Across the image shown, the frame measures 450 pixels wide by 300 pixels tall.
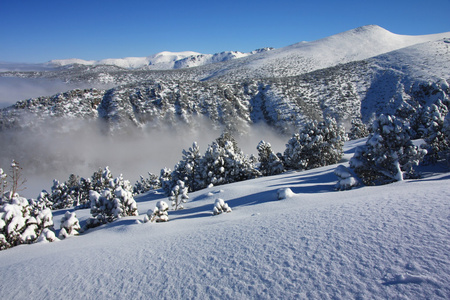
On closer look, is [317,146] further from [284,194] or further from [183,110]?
[183,110]

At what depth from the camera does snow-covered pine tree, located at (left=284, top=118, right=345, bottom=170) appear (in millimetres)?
27547

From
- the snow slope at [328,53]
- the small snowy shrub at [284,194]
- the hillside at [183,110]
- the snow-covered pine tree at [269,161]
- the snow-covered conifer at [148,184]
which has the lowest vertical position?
the snow-covered conifer at [148,184]

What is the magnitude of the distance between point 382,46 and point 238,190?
166489 millimetres

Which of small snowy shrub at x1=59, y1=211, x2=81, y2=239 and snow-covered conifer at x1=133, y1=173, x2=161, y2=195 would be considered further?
snow-covered conifer at x1=133, y1=173, x2=161, y2=195

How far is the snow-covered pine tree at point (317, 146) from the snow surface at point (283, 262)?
76.4 feet

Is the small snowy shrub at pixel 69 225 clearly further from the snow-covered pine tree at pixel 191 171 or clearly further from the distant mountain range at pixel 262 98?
the distant mountain range at pixel 262 98

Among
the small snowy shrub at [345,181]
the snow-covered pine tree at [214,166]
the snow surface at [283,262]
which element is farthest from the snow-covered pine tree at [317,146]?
the snow surface at [283,262]

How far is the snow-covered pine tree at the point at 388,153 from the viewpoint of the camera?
43.5 ft

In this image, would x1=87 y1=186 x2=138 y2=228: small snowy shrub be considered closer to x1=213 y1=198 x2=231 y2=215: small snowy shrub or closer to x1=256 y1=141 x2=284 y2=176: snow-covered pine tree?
x1=213 y1=198 x2=231 y2=215: small snowy shrub

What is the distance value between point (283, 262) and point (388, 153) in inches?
524

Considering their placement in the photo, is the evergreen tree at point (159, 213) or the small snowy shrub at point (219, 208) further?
the evergreen tree at point (159, 213)

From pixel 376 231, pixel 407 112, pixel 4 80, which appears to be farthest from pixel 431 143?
pixel 4 80

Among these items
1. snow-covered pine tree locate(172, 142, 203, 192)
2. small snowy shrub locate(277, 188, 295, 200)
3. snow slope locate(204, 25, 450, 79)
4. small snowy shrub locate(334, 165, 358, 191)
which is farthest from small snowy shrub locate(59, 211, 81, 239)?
snow slope locate(204, 25, 450, 79)

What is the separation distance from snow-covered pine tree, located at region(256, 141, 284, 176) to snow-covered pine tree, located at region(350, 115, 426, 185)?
17.7 m
